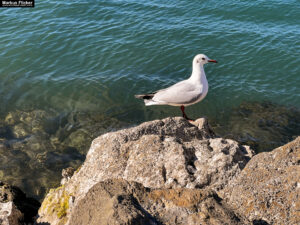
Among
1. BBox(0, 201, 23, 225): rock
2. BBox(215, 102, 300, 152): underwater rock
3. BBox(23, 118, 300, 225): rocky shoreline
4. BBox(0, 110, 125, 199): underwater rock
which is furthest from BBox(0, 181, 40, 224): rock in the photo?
BBox(215, 102, 300, 152): underwater rock

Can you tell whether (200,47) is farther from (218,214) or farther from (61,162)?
(218,214)

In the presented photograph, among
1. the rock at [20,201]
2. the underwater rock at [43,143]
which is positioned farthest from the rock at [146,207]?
the underwater rock at [43,143]

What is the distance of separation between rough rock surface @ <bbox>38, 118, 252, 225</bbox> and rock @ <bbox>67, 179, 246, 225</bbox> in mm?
703

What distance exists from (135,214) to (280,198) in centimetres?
150

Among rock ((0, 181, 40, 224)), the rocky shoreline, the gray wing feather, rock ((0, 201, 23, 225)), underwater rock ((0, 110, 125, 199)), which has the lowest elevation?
underwater rock ((0, 110, 125, 199))

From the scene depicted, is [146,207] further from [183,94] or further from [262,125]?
[262,125]

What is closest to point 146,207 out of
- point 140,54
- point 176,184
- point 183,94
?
point 176,184

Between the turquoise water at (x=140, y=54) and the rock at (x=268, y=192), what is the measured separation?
559 centimetres

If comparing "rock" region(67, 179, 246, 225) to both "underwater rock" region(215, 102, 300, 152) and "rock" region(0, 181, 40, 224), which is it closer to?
"rock" region(0, 181, 40, 224)

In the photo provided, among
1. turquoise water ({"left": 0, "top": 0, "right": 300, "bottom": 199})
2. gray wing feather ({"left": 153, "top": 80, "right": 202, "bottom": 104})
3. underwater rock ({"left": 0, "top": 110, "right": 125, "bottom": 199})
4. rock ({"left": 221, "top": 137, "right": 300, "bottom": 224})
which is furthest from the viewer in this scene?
turquoise water ({"left": 0, "top": 0, "right": 300, "bottom": 199})

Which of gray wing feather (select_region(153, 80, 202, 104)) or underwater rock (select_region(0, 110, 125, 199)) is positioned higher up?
gray wing feather (select_region(153, 80, 202, 104))

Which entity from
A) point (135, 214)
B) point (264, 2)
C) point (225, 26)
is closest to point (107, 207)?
point (135, 214)

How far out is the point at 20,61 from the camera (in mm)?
12391

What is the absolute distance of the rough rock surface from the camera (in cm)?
393
